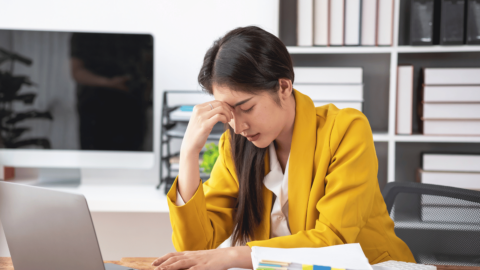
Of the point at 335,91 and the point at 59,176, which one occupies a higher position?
the point at 335,91

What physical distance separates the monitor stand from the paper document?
1.63m

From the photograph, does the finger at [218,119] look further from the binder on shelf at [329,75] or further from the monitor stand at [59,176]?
the monitor stand at [59,176]

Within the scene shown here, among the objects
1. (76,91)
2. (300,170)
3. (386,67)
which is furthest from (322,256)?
(76,91)

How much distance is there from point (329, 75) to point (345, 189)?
940mm

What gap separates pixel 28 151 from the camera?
6.42 feet

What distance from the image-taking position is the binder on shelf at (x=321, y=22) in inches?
66.3

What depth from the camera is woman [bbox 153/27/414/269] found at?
92 cm

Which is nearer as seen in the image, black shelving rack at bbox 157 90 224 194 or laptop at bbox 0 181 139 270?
laptop at bbox 0 181 139 270

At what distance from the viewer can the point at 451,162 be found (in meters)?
1.72

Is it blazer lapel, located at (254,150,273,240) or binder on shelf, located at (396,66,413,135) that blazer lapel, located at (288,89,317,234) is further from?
binder on shelf, located at (396,66,413,135)

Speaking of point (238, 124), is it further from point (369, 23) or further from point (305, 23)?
point (369, 23)

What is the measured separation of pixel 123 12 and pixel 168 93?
0.50 meters

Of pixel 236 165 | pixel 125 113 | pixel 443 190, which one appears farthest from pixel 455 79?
pixel 125 113

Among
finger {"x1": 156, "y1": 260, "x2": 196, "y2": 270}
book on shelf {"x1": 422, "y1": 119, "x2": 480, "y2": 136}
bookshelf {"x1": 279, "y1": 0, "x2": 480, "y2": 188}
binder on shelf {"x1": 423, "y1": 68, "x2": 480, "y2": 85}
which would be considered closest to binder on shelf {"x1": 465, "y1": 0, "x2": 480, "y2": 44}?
binder on shelf {"x1": 423, "y1": 68, "x2": 480, "y2": 85}
